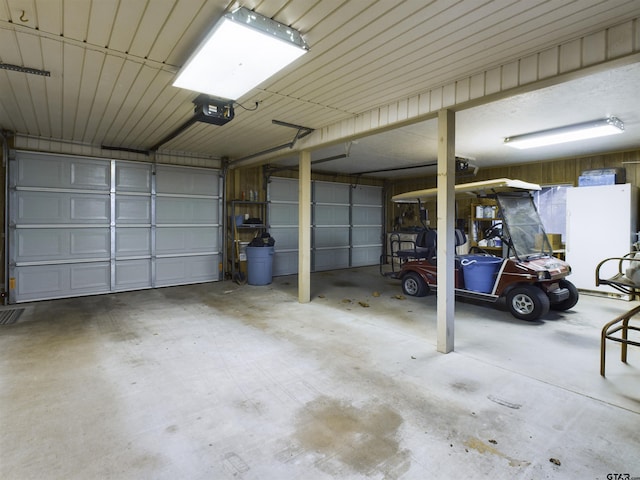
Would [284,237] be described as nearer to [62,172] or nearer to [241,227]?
[241,227]

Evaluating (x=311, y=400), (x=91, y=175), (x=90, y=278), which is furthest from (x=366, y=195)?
(x=311, y=400)

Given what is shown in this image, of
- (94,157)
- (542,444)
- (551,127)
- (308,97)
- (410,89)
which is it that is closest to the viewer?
(542,444)

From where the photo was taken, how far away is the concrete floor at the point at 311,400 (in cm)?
184

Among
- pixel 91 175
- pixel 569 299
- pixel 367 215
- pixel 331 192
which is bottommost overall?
pixel 569 299

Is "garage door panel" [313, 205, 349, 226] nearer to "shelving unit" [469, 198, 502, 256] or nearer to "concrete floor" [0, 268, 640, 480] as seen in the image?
"shelving unit" [469, 198, 502, 256]

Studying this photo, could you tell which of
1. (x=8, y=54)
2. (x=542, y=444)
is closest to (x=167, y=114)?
(x=8, y=54)

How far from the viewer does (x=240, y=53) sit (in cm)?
258

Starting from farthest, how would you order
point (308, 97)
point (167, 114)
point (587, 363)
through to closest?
1. point (167, 114)
2. point (308, 97)
3. point (587, 363)

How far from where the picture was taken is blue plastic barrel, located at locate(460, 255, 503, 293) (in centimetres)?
492

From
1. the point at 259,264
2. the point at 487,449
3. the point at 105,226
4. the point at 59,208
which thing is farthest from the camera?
the point at 259,264

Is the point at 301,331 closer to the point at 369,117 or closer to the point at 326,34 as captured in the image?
the point at 369,117

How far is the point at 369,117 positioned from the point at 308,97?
0.90 m

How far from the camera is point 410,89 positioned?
3508 mm

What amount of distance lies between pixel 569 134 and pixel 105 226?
7.78m
